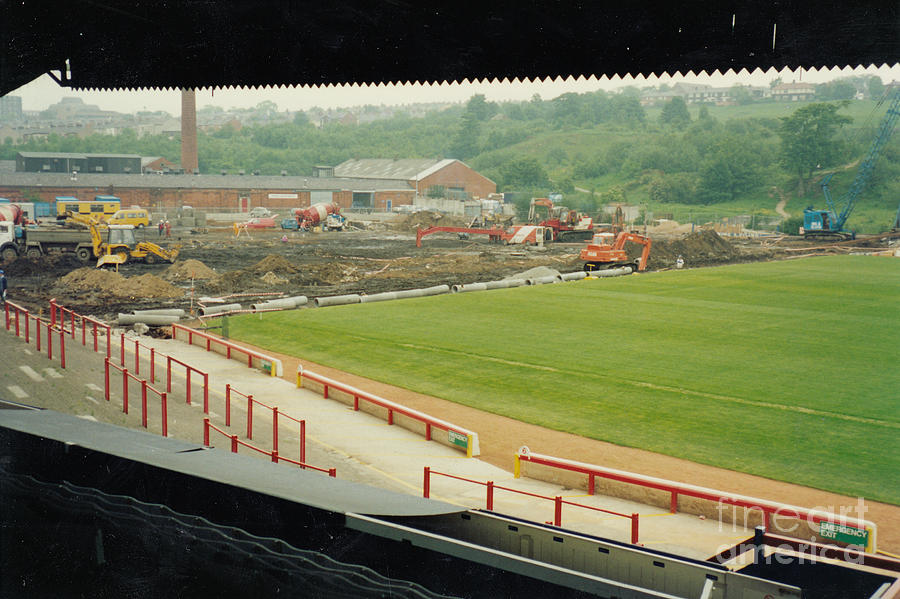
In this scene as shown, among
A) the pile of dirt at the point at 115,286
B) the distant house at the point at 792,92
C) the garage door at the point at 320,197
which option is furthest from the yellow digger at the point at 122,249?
the distant house at the point at 792,92

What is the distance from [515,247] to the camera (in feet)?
188

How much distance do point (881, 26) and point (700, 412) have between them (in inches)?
414

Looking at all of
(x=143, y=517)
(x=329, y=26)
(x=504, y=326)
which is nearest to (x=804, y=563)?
(x=143, y=517)

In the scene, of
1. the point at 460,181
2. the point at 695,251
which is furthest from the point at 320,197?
the point at 695,251

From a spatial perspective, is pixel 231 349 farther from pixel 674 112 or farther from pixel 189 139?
pixel 674 112

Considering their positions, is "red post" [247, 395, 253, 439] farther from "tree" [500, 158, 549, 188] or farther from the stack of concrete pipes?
"tree" [500, 158, 549, 188]

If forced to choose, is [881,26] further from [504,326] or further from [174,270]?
[174,270]

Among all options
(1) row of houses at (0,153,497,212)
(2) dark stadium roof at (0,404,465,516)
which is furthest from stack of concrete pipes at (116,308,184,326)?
(1) row of houses at (0,153,497,212)

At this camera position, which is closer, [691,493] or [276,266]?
[691,493]

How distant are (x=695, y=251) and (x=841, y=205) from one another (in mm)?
28899

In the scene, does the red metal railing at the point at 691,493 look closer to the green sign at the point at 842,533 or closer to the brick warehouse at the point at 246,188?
the green sign at the point at 842,533

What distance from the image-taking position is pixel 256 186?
69625mm

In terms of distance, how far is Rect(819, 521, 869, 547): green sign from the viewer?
9.43m

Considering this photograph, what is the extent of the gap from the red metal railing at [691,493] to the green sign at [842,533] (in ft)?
0.19
